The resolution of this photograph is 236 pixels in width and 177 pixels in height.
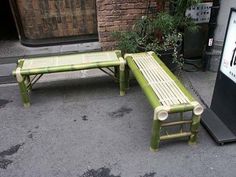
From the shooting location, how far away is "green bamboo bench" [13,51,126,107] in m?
3.34

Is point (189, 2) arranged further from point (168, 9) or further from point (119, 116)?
point (119, 116)

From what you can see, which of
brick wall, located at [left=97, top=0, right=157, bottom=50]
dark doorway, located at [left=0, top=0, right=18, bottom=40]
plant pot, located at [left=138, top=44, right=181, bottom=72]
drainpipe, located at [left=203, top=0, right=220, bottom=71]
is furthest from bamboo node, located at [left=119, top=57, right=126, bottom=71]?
dark doorway, located at [left=0, top=0, right=18, bottom=40]

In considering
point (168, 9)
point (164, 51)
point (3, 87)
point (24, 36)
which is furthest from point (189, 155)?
point (24, 36)

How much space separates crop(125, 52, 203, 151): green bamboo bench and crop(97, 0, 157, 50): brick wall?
1143mm

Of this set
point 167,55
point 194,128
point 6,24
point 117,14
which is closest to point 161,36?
point 167,55

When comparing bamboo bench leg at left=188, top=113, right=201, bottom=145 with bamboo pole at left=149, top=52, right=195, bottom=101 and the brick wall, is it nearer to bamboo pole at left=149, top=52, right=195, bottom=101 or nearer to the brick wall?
bamboo pole at left=149, top=52, right=195, bottom=101

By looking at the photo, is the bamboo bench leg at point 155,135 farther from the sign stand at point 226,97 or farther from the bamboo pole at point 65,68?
the bamboo pole at point 65,68

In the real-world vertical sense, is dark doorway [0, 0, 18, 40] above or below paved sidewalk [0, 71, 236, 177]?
above

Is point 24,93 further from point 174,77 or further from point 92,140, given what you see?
point 174,77

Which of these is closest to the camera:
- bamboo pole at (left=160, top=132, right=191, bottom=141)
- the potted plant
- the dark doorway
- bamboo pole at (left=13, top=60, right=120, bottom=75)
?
bamboo pole at (left=160, top=132, right=191, bottom=141)

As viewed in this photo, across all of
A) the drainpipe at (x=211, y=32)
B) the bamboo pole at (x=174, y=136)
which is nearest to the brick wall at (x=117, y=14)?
the drainpipe at (x=211, y=32)

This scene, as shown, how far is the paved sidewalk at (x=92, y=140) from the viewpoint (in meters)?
2.62

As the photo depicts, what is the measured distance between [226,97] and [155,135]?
915 millimetres

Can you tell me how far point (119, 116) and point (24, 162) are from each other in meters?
1.20
